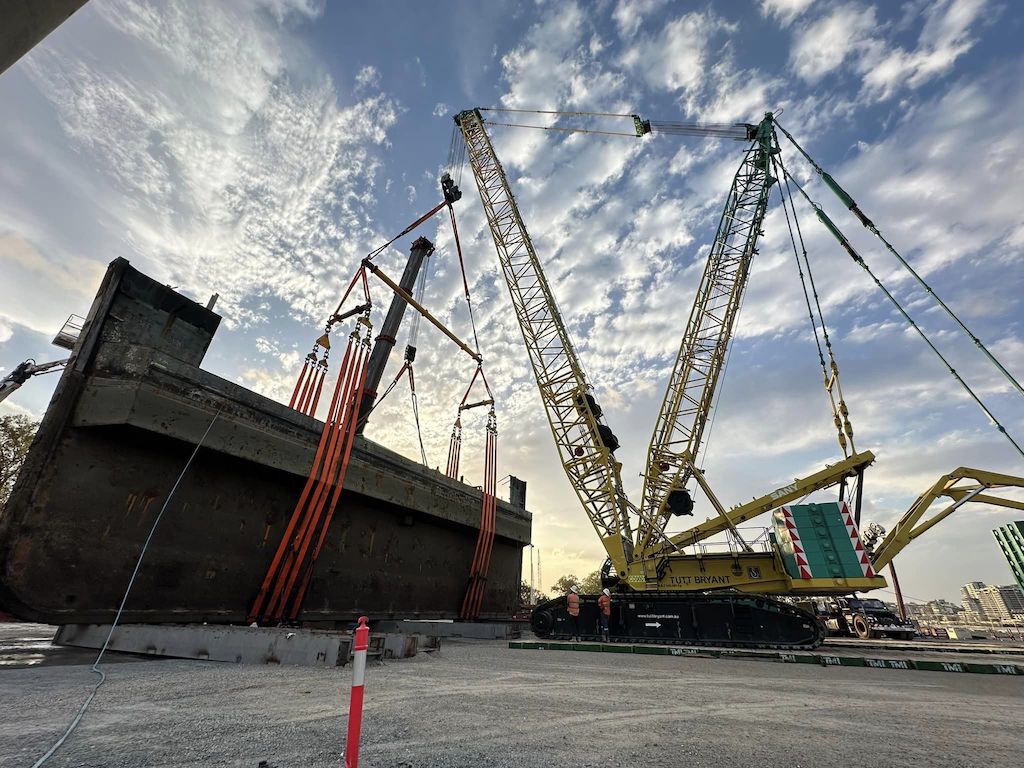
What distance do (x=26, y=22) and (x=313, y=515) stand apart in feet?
30.3

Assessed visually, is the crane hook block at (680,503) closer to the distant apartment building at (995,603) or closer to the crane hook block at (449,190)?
the crane hook block at (449,190)

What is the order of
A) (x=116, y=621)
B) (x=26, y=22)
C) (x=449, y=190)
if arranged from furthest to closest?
(x=449, y=190)
(x=116, y=621)
(x=26, y=22)

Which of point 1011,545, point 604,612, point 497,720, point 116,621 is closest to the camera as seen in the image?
point 497,720

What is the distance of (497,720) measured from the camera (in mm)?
3398

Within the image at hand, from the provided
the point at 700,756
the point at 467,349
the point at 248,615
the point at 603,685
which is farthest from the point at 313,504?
the point at 467,349

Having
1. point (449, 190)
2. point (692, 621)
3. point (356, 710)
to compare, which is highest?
point (449, 190)

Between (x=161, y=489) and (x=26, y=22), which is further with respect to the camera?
(x=161, y=489)

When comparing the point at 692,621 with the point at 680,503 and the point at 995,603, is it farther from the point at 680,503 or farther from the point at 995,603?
the point at 995,603

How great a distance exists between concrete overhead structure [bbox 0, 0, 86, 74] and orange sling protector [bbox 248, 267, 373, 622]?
8826 millimetres

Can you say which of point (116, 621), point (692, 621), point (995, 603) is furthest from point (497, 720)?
point (995, 603)

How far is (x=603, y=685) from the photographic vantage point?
521 centimetres

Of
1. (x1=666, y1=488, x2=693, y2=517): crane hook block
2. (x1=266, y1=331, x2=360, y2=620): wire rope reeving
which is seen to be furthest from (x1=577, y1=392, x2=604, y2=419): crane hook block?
(x1=266, y1=331, x2=360, y2=620): wire rope reeving

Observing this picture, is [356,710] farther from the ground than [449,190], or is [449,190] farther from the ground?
[449,190]

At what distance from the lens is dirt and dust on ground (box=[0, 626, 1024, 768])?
261 centimetres
